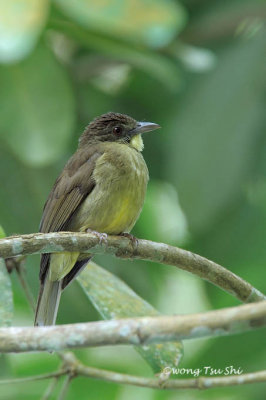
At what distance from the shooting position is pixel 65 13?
4.77 metres

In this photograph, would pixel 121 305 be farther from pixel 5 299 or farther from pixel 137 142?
pixel 137 142

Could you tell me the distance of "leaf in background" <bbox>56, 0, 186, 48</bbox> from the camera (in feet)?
13.8

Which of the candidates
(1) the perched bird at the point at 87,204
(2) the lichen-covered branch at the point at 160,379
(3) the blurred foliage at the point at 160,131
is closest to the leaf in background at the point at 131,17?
(3) the blurred foliage at the point at 160,131

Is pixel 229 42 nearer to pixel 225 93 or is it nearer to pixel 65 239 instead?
pixel 225 93

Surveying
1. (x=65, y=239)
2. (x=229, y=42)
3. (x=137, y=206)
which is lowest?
(x=65, y=239)

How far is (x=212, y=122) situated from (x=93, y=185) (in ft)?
4.43

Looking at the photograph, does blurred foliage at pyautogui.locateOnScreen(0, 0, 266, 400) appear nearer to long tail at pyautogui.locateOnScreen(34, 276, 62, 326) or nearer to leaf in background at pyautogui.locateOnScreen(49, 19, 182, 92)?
leaf in background at pyautogui.locateOnScreen(49, 19, 182, 92)

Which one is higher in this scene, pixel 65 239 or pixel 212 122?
pixel 212 122

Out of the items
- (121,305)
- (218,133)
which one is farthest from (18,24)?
(218,133)

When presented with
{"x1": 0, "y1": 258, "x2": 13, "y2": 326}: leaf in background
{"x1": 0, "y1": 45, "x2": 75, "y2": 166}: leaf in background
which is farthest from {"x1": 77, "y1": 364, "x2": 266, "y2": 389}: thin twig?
{"x1": 0, "y1": 45, "x2": 75, "y2": 166}: leaf in background

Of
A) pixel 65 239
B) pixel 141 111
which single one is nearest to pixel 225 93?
pixel 141 111

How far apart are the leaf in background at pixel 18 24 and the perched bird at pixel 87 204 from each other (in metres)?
0.77

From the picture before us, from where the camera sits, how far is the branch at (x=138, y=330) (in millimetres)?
2229

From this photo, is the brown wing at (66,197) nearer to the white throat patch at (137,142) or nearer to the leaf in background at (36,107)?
the leaf in background at (36,107)
